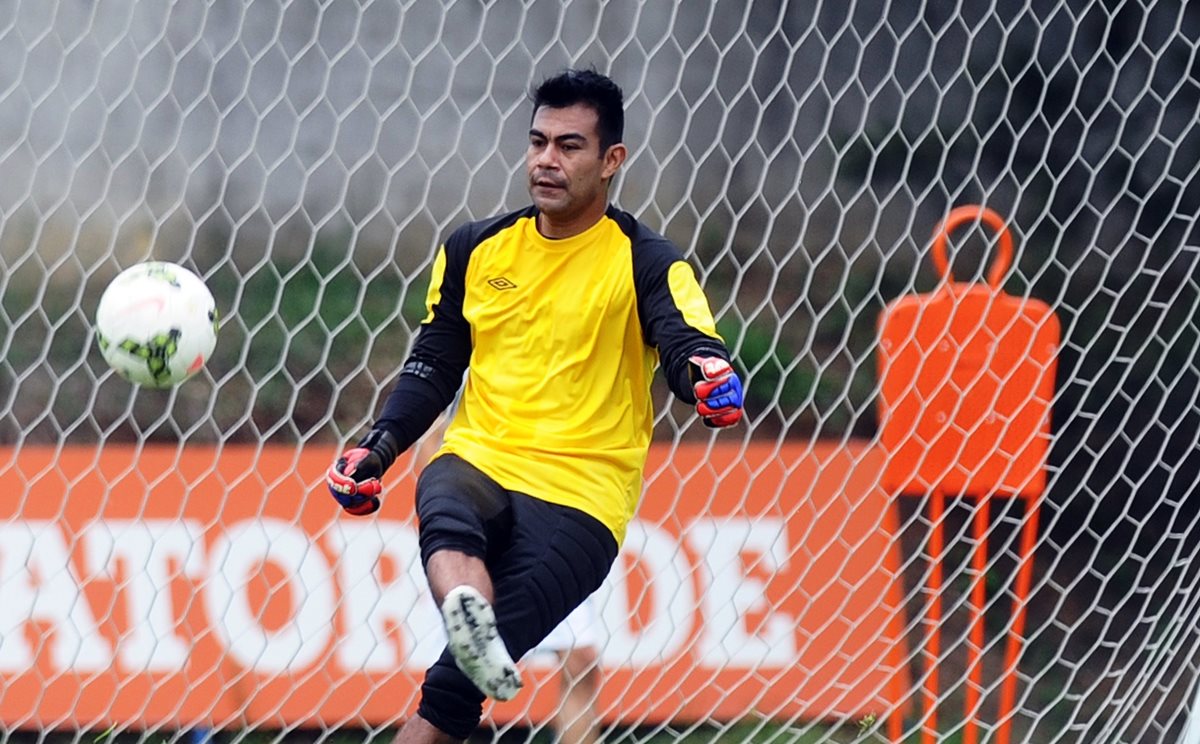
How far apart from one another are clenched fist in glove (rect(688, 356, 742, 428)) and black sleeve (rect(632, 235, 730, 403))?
0.04 m

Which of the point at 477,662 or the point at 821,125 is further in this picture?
the point at 821,125

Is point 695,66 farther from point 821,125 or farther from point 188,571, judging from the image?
point 188,571

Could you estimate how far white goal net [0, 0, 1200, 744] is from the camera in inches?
157

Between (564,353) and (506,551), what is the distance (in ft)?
1.12

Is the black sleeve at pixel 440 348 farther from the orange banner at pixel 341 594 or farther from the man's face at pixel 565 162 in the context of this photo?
the orange banner at pixel 341 594

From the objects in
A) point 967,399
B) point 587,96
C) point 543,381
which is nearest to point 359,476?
point 543,381

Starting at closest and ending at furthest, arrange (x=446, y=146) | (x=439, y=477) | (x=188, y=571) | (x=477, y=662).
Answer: (x=477, y=662)
(x=439, y=477)
(x=188, y=571)
(x=446, y=146)

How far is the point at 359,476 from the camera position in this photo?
2.75 meters

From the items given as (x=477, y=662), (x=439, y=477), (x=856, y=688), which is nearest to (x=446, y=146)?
(x=856, y=688)

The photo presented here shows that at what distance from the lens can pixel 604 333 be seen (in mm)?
2885

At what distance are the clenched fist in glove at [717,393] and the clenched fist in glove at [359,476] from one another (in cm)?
56

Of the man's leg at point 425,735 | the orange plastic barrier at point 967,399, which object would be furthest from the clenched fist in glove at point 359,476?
the orange plastic barrier at point 967,399

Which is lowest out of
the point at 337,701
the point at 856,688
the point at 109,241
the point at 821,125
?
the point at 337,701

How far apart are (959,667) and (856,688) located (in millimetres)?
454
